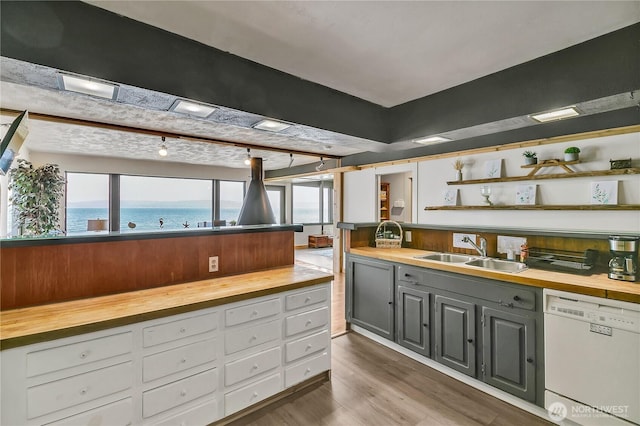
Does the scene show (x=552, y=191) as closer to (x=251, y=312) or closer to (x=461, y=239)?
(x=461, y=239)

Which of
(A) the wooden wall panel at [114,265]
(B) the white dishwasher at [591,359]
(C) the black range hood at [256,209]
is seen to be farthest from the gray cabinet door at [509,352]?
(C) the black range hood at [256,209]

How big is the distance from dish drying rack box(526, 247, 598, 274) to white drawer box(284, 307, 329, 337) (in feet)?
5.92

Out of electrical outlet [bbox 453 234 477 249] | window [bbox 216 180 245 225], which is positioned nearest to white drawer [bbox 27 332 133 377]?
electrical outlet [bbox 453 234 477 249]

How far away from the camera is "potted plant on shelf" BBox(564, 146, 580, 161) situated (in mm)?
2500

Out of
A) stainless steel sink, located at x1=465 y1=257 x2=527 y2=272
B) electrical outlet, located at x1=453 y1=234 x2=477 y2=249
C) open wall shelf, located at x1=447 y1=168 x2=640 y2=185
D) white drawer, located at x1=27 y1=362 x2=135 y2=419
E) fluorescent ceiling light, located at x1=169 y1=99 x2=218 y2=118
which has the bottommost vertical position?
white drawer, located at x1=27 y1=362 x2=135 y2=419

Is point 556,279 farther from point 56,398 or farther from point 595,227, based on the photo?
point 56,398

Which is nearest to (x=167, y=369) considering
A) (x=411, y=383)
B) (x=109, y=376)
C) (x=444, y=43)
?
(x=109, y=376)

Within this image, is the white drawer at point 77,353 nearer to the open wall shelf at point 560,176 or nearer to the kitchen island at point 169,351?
the kitchen island at point 169,351

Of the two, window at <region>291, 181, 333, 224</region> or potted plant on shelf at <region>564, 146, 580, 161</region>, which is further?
window at <region>291, 181, 333, 224</region>

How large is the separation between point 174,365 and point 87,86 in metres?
1.67

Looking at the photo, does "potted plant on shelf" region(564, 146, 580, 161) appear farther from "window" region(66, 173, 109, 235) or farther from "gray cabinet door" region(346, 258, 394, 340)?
"window" region(66, 173, 109, 235)

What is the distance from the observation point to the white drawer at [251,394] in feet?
6.45

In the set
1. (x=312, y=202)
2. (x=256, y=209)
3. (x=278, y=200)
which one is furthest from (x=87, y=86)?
(x=312, y=202)

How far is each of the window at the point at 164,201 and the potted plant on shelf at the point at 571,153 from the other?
6.22m
